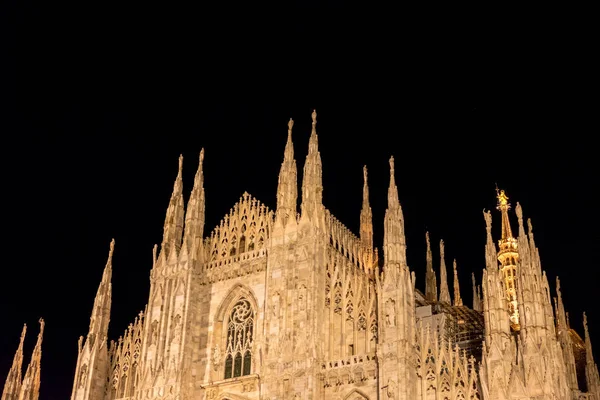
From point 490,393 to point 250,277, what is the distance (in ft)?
42.6

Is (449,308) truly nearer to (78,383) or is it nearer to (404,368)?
(404,368)

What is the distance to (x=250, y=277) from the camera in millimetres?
37812

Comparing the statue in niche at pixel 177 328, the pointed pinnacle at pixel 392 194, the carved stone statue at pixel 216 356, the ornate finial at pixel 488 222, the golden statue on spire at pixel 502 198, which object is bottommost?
the carved stone statue at pixel 216 356

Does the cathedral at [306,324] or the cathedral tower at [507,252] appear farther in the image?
the cathedral tower at [507,252]

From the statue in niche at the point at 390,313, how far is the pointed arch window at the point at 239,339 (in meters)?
7.51

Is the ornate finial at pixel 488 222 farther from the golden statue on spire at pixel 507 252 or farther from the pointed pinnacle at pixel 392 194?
the golden statue on spire at pixel 507 252

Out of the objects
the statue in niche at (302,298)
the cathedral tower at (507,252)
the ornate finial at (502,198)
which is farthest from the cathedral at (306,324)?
the ornate finial at (502,198)

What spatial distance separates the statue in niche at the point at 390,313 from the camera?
31.9 meters

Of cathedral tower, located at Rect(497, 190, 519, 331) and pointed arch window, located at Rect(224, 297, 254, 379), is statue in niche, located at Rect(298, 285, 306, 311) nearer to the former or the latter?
pointed arch window, located at Rect(224, 297, 254, 379)

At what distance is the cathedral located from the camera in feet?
102

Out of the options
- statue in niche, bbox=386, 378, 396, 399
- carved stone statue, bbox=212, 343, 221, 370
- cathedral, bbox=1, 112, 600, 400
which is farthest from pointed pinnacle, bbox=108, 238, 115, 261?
statue in niche, bbox=386, 378, 396, 399

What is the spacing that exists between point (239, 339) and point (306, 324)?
502 centimetres

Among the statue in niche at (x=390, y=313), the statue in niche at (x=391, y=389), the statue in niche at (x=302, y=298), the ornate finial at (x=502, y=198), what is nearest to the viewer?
the statue in niche at (x=391, y=389)

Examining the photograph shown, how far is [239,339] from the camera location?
1460 inches
